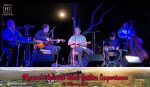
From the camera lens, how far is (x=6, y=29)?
4895mm

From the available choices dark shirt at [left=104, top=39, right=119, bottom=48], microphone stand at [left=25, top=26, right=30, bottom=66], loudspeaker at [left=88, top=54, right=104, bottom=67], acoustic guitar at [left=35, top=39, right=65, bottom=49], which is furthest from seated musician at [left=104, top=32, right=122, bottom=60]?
microphone stand at [left=25, top=26, right=30, bottom=66]

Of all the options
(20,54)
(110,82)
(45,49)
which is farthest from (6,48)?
(110,82)

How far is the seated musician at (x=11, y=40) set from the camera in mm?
4859

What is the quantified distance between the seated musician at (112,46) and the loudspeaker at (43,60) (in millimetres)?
779

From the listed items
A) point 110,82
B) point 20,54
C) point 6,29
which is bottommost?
point 110,82

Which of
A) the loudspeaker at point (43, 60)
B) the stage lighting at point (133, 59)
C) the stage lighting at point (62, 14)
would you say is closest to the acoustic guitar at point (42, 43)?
the loudspeaker at point (43, 60)

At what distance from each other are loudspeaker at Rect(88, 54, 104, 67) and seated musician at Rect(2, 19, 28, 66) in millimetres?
960

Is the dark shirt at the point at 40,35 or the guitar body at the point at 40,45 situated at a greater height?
the dark shirt at the point at 40,35

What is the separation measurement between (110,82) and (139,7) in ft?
3.76

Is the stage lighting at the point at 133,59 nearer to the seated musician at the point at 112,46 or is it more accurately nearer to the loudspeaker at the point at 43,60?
the seated musician at the point at 112,46

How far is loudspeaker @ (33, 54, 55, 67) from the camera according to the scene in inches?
192

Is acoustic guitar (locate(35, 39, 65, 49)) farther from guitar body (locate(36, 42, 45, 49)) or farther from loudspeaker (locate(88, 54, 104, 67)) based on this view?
loudspeaker (locate(88, 54, 104, 67))

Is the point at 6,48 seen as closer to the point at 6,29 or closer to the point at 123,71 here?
the point at 6,29

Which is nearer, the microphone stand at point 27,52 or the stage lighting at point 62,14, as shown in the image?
the microphone stand at point 27,52
